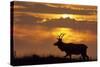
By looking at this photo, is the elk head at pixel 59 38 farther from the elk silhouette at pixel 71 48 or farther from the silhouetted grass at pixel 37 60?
the silhouetted grass at pixel 37 60

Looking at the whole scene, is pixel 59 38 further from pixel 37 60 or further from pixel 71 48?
pixel 37 60

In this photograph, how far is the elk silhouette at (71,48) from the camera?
2.39 metres

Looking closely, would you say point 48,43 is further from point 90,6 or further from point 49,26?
point 90,6

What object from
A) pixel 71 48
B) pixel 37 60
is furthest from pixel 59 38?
pixel 37 60

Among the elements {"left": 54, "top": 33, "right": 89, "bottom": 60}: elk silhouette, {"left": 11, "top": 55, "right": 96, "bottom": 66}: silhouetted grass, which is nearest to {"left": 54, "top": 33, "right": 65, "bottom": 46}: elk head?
{"left": 54, "top": 33, "right": 89, "bottom": 60}: elk silhouette

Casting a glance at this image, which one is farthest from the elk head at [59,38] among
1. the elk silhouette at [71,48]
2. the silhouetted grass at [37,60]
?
the silhouetted grass at [37,60]

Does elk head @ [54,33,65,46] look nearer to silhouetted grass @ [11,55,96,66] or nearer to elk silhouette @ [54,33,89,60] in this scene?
elk silhouette @ [54,33,89,60]

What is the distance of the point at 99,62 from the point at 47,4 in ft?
2.75

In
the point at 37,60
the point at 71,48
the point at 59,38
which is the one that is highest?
the point at 59,38

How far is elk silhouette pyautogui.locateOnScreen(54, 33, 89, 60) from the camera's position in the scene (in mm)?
2391

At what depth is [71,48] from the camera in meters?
2.44

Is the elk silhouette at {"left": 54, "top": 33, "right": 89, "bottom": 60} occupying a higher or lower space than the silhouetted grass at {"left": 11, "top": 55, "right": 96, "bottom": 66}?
higher

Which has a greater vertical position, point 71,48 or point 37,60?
point 71,48

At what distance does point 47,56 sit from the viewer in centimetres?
234
